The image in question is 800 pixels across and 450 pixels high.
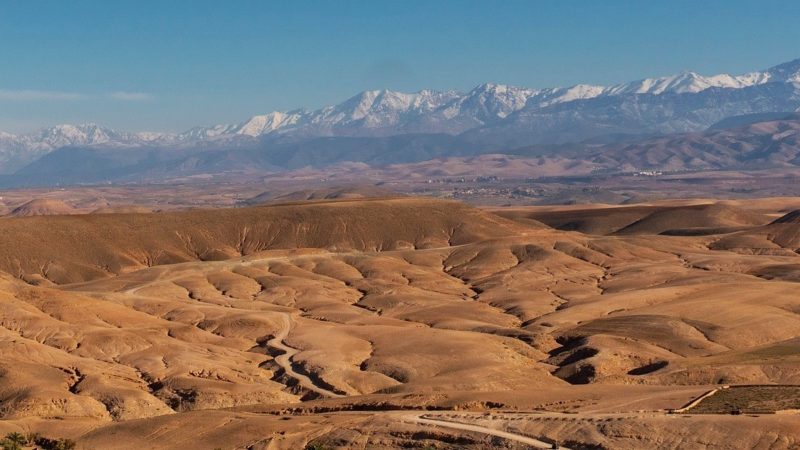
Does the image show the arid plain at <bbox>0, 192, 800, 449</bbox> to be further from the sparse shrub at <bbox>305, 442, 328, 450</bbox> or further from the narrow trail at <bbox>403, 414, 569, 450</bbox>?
the sparse shrub at <bbox>305, 442, 328, 450</bbox>

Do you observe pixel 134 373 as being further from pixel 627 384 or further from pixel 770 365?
pixel 770 365

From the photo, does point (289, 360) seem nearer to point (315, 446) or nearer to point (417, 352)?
point (417, 352)

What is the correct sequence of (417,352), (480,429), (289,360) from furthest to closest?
(289,360) → (417,352) → (480,429)

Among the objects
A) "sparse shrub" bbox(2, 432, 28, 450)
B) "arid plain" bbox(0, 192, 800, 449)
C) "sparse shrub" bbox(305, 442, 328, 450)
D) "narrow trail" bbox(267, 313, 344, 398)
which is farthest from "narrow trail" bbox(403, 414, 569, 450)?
"sparse shrub" bbox(2, 432, 28, 450)

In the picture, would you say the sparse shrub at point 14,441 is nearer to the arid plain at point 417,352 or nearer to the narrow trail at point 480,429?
the arid plain at point 417,352

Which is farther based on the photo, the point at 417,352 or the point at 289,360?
the point at 289,360

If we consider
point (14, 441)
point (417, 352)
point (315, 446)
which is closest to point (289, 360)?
point (417, 352)

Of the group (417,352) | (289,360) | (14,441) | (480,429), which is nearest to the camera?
(480,429)
